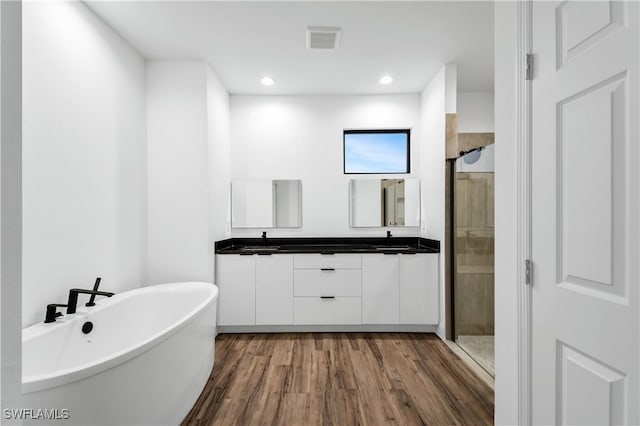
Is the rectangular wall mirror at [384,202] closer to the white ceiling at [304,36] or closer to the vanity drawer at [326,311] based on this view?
the vanity drawer at [326,311]

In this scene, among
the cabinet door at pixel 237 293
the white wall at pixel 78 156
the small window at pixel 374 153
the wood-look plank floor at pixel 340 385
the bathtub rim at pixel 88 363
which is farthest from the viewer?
the small window at pixel 374 153

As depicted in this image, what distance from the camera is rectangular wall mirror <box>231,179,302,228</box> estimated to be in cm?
380

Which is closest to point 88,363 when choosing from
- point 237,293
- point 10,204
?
point 10,204

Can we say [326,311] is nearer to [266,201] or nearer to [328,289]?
[328,289]

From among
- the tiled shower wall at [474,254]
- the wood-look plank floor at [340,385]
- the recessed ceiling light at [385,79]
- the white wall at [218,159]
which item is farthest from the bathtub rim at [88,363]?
the recessed ceiling light at [385,79]

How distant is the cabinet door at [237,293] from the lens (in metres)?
3.26

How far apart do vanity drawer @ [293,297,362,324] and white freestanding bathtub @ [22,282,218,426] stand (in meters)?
1.08

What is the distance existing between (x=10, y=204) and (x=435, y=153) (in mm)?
3330

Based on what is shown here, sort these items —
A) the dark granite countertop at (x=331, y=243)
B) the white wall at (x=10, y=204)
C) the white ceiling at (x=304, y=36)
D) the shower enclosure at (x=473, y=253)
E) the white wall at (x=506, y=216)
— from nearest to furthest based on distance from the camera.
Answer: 1. the white wall at (x=10, y=204)
2. the white wall at (x=506, y=216)
3. the white ceiling at (x=304, y=36)
4. the shower enclosure at (x=473, y=253)
5. the dark granite countertop at (x=331, y=243)

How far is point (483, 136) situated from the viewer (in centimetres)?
373

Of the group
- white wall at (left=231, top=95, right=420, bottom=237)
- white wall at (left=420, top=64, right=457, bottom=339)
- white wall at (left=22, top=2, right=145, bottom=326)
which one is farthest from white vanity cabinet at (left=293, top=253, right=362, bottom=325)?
white wall at (left=22, top=2, right=145, bottom=326)

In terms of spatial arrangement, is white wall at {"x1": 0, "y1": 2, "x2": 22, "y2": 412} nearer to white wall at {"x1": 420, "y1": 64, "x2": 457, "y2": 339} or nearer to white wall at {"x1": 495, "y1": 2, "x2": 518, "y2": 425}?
white wall at {"x1": 495, "y1": 2, "x2": 518, "y2": 425}

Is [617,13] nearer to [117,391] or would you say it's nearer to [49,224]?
[117,391]

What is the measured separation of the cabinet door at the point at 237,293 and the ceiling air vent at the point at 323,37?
2.12 m
